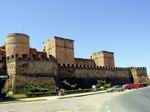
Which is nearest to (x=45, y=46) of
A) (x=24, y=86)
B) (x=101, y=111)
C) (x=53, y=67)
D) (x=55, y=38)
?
(x=55, y=38)

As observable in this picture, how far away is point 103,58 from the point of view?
Result: 85.3m

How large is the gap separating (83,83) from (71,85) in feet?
21.1

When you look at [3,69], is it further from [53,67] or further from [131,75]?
[131,75]

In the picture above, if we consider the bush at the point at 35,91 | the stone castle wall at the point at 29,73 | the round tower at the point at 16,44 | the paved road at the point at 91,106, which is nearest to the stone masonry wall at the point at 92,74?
the stone castle wall at the point at 29,73

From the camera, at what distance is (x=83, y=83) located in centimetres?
6072

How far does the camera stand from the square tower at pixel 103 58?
85.5 meters

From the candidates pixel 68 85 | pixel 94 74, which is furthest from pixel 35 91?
pixel 94 74

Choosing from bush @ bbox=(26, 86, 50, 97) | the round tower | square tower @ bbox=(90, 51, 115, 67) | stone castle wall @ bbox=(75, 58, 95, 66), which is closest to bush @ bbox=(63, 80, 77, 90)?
bush @ bbox=(26, 86, 50, 97)

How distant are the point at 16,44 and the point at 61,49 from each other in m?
12.7

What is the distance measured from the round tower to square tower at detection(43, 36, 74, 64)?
848cm

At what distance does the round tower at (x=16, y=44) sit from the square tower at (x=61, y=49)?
8475 mm

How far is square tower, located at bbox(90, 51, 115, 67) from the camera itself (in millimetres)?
85500

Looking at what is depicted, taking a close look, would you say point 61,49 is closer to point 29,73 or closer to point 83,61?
point 83,61

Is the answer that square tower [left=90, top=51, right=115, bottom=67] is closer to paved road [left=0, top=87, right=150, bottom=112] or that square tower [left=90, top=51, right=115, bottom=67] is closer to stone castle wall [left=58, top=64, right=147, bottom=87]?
stone castle wall [left=58, top=64, right=147, bottom=87]
